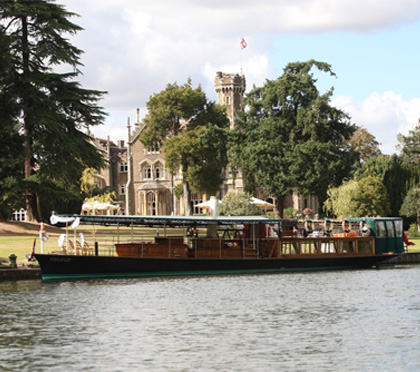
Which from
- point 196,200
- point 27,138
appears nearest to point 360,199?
point 27,138

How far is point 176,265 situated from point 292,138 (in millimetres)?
36099

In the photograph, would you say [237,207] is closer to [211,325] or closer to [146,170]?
A: [146,170]

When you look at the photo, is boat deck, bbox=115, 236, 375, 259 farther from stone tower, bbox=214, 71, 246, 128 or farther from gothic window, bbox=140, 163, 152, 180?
stone tower, bbox=214, 71, 246, 128

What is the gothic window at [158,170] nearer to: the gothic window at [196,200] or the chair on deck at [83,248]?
the gothic window at [196,200]

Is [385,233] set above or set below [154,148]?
below

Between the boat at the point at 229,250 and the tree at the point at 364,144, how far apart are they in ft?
185

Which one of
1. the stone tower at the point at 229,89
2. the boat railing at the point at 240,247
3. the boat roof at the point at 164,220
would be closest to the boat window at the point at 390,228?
the boat railing at the point at 240,247

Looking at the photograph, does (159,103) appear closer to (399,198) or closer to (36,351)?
(399,198)

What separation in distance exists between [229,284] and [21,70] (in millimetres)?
28175

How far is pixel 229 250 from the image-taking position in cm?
4647

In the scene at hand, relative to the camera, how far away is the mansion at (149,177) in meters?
103

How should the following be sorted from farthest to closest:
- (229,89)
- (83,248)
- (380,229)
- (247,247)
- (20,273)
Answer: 1. (229,89)
2. (380,229)
3. (247,247)
4. (83,248)
5. (20,273)

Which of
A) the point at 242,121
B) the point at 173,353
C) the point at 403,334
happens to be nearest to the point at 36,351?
the point at 173,353

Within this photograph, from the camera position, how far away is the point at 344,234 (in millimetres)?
50719
